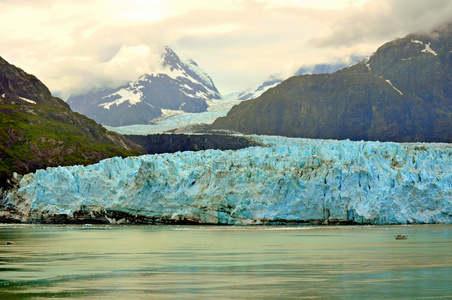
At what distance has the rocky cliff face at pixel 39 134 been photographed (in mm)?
88175

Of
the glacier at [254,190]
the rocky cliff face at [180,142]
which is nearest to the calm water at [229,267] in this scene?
the glacier at [254,190]

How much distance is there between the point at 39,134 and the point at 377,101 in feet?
322

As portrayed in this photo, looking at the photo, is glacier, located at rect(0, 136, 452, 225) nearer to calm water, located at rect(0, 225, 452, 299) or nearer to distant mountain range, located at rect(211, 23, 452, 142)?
calm water, located at rect(0, 225, 452, 299)

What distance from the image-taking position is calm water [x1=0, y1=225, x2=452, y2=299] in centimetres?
1975

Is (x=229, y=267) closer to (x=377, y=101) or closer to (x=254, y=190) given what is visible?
(x=254, y=190)

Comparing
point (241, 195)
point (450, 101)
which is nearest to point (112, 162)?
point (241, 195)

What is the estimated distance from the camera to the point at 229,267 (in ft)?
86.2

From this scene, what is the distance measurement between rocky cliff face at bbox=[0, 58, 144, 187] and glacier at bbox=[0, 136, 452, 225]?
14.8 meters

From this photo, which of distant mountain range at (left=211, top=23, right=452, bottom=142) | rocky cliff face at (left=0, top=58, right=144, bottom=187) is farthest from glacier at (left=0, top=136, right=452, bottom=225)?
distant mountain range at (left=211, top=23, right=452, bottom=142)

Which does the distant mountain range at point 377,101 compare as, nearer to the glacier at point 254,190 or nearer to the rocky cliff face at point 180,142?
the rocky cliff face at point 180,142

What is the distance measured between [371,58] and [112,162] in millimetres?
134573

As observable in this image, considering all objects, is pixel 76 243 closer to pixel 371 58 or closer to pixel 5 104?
pixel 5 104

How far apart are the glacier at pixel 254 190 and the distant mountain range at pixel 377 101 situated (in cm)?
10200

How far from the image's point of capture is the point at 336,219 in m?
53.5
